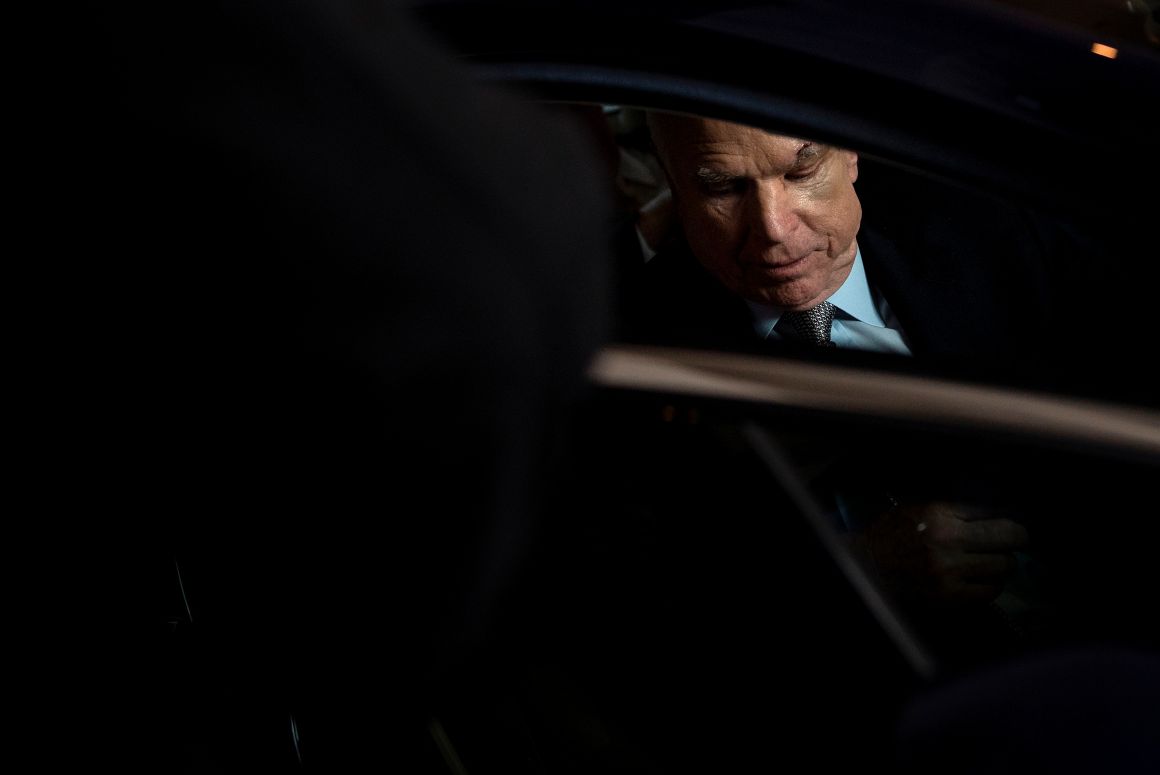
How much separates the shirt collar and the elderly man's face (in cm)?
2

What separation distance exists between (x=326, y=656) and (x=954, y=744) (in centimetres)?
41

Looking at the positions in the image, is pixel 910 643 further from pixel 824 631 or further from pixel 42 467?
pixel 42 467

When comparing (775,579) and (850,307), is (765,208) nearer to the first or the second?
(850,307)

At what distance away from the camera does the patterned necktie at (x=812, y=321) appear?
1729mm

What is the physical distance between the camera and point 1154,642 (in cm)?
70

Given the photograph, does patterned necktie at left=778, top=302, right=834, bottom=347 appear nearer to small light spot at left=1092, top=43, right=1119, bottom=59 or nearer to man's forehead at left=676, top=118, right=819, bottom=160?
man's forehead at left=676, top=118, right=819, bottom=160

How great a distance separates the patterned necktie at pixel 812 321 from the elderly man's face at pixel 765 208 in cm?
2

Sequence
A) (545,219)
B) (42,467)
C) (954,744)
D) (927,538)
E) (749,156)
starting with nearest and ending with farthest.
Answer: (545,219) → (42,467) → (954,744) → (927,538) → (749,156)

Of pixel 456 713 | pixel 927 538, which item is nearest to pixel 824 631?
pixel 927 538

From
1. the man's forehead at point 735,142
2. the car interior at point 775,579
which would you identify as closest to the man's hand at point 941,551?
the car interior at point 775,579

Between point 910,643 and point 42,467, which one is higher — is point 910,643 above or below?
below

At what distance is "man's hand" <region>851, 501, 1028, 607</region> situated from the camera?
2.47 ft

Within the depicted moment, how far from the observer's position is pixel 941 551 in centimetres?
82

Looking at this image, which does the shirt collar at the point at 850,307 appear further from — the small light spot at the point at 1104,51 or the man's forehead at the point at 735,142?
the small light spot at the point at 1104,51
